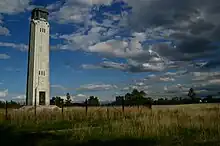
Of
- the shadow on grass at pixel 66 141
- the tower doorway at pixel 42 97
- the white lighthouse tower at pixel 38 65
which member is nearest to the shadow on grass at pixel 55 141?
the shadow on grass at pixel 66 141

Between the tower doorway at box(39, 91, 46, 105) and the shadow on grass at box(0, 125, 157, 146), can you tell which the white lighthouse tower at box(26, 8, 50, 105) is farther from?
the shadow on grass at box(0, 125, 157, 146)

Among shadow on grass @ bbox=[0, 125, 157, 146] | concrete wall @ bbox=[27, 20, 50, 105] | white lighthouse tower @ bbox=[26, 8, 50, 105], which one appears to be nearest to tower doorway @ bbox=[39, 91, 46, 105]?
white lighthouse tower @ bbox=[26, 8, 50, 105]

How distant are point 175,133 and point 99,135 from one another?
119 inches

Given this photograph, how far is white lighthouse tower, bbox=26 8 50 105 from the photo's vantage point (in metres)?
48.0

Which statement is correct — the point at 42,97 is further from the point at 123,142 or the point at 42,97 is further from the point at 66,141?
the point at 123,142

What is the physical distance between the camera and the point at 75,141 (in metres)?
10.8

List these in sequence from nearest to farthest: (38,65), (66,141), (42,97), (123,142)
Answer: (123,142), (66,141), (38,65), (42,97)

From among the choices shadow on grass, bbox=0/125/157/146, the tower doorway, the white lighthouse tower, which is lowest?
shadow on grass, bbox=0/125/157/146

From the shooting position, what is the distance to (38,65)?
158ft

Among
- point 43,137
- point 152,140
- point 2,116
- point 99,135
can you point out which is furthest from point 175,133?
point 2,116

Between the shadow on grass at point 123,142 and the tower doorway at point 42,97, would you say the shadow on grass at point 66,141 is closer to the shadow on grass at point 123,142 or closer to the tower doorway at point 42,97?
the shadow on grass at point 123,142

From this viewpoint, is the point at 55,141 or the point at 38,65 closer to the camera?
the point at 55,141

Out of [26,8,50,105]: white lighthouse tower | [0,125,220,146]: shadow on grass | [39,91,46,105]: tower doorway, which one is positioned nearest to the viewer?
[0,125,220,146]: shadow on grass

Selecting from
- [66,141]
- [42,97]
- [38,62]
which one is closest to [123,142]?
[66,141]
